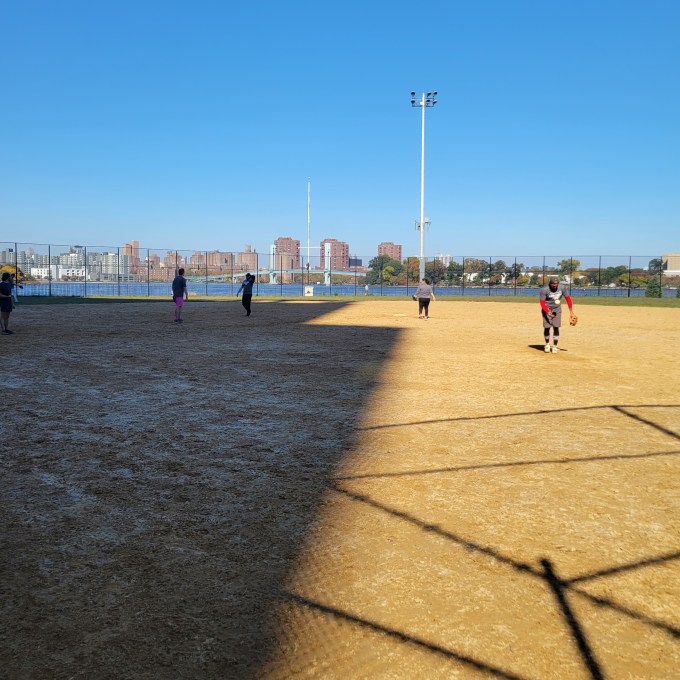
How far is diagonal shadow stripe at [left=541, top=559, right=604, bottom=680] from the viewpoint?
9.70 feet

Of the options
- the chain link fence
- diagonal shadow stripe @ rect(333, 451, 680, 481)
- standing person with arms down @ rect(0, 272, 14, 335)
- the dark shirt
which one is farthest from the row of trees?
diagonal shadow stripe @ rect(333, 451, 680, 481)

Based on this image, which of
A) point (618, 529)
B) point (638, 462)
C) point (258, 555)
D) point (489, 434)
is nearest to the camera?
point (258, 555)

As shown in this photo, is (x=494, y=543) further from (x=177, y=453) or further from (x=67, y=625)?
(x=177, y=453)

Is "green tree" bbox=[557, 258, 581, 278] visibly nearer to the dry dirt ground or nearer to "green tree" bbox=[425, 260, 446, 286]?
"green tree" bbox=[425, 260, 446, 286]

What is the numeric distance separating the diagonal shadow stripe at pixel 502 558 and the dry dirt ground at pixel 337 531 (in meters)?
0.02

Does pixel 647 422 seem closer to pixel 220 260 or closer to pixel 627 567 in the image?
pixel 627 567

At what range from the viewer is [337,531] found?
14.6 ft

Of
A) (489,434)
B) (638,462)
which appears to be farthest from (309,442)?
(638,462)

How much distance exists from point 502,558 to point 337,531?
109 centimetres

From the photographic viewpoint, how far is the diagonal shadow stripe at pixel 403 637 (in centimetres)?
291

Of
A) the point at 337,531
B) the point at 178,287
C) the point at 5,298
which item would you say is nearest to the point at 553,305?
the point at 337,531

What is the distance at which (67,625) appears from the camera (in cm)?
325

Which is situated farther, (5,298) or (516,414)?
(5,298)

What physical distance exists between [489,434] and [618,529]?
275cm
